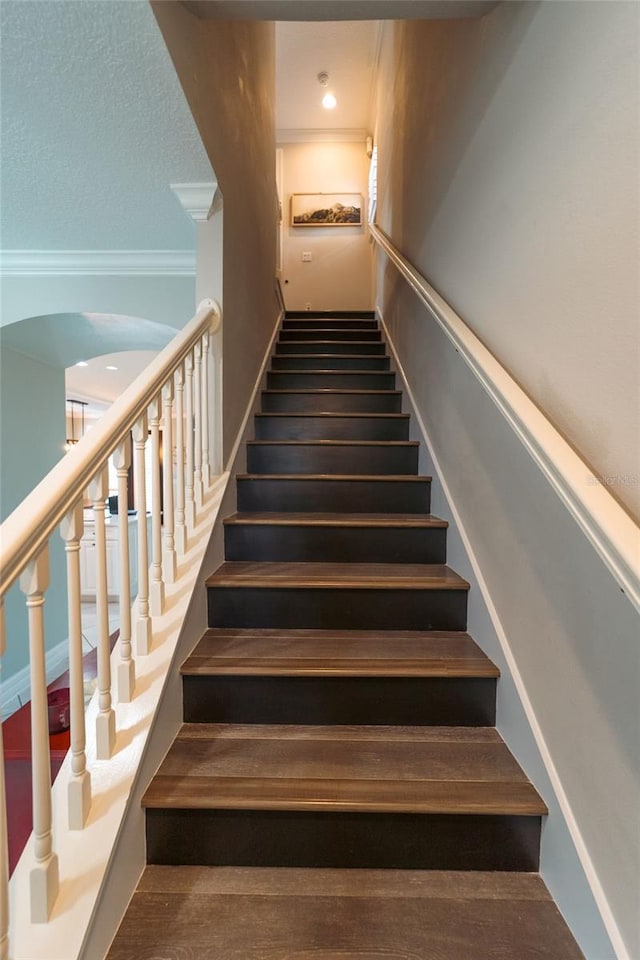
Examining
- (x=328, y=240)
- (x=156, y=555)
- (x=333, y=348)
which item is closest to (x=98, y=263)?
(x=333, y=348)

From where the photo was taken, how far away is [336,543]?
Result: 179cm

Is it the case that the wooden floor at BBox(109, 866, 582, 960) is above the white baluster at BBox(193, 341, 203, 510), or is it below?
below

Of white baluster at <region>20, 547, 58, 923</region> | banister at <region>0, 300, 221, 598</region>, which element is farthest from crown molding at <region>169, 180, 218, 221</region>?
white baluster at <region>20, 547, 58, 923</region>

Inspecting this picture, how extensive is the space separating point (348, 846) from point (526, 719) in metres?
0.51

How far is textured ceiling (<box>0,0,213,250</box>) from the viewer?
1.10m

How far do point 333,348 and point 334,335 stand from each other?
1.14 feet

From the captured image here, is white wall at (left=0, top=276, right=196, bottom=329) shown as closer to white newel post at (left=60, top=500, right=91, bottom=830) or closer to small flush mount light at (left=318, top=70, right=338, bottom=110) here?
white newel post at (left=60, top=500, right=91, bottom=830)

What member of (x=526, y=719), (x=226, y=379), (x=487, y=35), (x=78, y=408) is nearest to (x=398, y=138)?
(x=487, y=35)

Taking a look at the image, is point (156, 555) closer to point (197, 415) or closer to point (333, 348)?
point (197, 415)

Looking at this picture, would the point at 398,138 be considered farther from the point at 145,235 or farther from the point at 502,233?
the point at 502,233

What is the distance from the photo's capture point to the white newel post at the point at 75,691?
921 millimetres

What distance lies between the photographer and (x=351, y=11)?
1.28m

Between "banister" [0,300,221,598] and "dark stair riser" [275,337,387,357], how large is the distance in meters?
2.00

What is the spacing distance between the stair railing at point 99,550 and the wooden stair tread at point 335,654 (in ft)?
0.76
